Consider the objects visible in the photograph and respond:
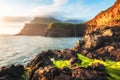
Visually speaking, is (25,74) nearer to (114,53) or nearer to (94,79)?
(94,79)

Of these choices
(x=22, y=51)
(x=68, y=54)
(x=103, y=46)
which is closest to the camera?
(x=68, y=54)

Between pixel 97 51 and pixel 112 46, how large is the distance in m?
3.18

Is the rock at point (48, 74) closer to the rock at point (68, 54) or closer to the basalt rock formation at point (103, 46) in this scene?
the rock at point (68, 54)

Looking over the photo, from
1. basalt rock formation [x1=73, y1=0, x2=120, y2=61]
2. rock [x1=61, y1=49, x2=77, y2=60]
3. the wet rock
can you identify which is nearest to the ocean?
rock [x1=61, y1=49, x2=77, y2=60]

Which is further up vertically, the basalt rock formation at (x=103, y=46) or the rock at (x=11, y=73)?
the basalt rock formation at (x=103, y=46)

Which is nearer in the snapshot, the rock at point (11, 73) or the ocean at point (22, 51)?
the rock at point (11, 73)

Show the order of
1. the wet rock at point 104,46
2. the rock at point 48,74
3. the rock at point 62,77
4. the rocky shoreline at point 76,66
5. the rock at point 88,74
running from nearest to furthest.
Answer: the rock at point 62,77, the rock at point 88,74, the rock at point 48,74, the rocky shoreline at point 76,66, the wet rock at point 104,46

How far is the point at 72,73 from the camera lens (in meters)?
30.1

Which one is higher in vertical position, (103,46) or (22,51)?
(103,46)

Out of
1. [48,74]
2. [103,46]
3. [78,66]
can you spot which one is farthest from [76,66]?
[103,46]

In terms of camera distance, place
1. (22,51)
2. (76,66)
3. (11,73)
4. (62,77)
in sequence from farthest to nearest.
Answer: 1. (22,51)
2. (76,66)
3. (11,73)
4. (62,77)

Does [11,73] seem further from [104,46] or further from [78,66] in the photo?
[104,46]

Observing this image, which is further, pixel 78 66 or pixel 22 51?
pixel 22 51

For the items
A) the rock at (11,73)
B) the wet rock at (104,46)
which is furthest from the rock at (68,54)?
the rock at (11,73)
